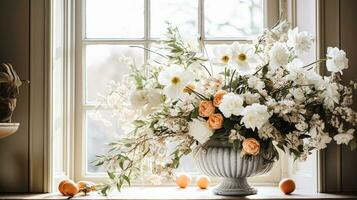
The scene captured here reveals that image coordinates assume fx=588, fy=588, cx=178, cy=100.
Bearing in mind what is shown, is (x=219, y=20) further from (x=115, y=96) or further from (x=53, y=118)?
(x=53, y=118)

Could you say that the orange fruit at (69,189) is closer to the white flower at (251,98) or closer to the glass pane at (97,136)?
the glass pane at (97,136)

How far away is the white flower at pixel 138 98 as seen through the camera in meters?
2.19

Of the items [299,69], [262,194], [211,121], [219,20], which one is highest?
[219,20]

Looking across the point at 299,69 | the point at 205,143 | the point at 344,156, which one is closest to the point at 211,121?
the point at 205,143

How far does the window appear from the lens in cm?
269

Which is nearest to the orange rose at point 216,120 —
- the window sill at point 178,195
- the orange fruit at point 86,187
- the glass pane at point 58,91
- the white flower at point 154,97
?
the white flower at point 154,97

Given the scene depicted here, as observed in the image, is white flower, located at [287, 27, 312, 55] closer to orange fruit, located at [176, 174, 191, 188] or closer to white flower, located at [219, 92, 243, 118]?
white flower, located at [219, 92, 243, 118]

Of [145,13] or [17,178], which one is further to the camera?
[145,13]

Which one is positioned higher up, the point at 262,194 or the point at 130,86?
the point at 130,86

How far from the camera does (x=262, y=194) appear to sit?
237 centimetres

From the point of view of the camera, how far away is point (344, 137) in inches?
85.9

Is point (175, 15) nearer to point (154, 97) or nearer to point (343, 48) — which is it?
point (154, 97)

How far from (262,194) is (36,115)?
0.97 m

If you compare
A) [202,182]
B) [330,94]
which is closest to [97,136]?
[202,182]
